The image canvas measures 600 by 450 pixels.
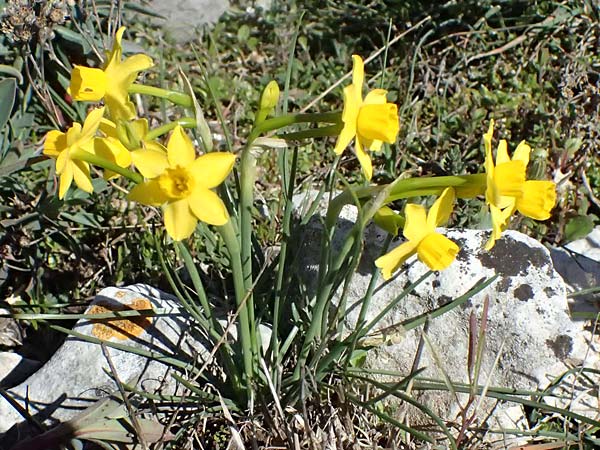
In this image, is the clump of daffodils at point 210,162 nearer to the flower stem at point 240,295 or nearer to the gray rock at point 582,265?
the flower stem at point 240,295

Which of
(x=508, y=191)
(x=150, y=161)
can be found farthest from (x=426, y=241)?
(x=150, y=161)

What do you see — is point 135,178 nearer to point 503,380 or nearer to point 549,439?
point 503,380

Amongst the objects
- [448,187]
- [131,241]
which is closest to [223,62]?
[131,241]

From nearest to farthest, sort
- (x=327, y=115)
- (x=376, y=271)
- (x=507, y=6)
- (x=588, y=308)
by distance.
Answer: (x=327, y=115), (x=376, y=271), (x=588, y=308), (x=507, y=6)

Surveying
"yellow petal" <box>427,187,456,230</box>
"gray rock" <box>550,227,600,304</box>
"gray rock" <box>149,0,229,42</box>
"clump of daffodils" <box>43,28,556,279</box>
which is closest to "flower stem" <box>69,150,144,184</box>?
"clump of daffodils" <box>43,28,556,279</box>

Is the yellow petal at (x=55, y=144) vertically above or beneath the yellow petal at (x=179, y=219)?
above

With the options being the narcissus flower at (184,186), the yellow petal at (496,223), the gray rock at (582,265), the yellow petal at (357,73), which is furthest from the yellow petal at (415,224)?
the gray rock at (582,265)

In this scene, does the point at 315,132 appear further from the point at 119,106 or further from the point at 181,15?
the point at 181,15
